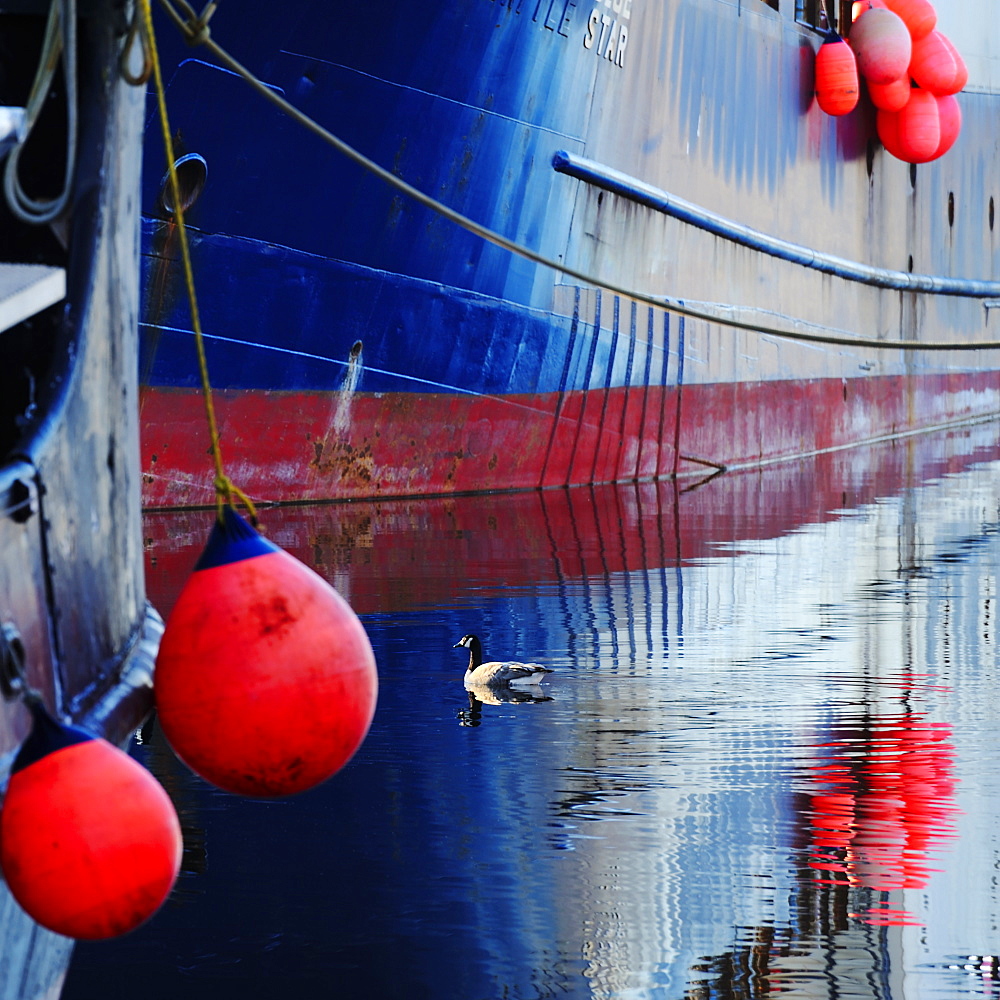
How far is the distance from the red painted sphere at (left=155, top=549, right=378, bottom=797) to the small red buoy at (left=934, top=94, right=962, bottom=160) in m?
16.3

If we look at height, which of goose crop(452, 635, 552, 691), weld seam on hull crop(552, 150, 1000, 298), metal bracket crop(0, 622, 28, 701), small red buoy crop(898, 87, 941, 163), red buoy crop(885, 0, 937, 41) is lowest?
goose crop(452, 635, 552, 691)

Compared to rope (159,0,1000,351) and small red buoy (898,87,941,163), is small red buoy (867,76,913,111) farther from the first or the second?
rope (159,0,1000,351)

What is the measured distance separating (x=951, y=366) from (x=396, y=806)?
19.4 meters

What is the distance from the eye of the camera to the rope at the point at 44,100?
2.84 metres

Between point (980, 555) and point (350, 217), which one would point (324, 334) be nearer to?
point (350, 217)

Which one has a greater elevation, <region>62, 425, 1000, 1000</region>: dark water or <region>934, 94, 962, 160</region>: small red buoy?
<region>934, 94, 962, 160</region>: small red buoy

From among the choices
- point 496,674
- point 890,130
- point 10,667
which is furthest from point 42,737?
point 890,130

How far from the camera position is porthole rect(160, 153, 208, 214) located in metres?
9.02

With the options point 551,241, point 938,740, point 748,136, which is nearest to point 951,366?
point 748,136

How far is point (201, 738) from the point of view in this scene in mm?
2789

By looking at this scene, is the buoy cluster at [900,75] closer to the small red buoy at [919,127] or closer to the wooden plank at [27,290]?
the small red buoy at [919,127]

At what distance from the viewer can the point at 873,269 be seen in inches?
726

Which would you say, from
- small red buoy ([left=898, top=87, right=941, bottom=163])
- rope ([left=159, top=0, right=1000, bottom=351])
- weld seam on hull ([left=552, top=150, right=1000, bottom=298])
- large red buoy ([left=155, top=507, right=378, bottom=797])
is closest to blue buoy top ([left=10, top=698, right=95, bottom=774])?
large red buoy ([left=155, top=507, right=378, bottom=797])

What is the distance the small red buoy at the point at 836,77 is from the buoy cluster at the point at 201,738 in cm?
1387
